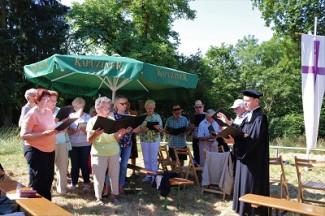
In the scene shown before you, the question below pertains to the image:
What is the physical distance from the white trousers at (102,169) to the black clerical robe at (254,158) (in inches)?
78.2

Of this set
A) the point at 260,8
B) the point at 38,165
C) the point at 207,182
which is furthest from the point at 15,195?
the point at 260,8

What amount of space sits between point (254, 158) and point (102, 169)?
235 cm

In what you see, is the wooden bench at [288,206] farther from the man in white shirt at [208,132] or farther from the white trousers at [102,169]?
the man in white shirt at [208,132]

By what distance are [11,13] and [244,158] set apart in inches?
853

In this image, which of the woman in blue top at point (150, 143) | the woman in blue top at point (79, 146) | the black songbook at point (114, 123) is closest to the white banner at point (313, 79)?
the woman in blue top at point (150, 143)

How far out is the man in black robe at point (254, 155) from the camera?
14.0ft

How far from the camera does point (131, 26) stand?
23.5 meters

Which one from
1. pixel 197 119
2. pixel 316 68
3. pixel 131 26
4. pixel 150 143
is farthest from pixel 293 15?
pixel 150 143

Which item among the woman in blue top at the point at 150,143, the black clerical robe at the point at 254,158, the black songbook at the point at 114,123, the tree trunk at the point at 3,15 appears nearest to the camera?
the black songbook at the point at 114,123

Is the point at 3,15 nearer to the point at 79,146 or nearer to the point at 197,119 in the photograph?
→ the point at 197,119

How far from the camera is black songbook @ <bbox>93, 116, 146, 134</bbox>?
415cm

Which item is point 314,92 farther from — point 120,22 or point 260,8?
point 120,22

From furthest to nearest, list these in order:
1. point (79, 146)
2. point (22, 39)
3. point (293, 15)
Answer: point (22, 39), point (293, 15), point (79, 146)

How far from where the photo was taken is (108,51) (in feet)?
75.9
